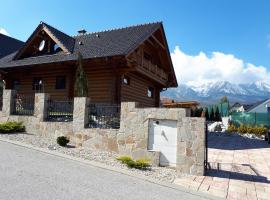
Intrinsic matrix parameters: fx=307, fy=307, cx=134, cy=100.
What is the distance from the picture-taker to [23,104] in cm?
1570

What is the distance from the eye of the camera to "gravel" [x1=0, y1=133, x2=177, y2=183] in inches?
376

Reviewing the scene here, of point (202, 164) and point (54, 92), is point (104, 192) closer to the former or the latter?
point (202, 164)

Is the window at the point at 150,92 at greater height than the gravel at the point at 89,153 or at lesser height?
greater

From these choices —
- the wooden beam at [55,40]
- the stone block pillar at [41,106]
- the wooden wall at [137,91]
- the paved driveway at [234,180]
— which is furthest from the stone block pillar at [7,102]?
the paved driveway at [234,180]

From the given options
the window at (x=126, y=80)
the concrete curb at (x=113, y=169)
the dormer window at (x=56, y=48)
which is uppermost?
the dormer window at (x=56, y=48)

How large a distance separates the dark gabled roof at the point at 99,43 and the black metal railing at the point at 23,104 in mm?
4675

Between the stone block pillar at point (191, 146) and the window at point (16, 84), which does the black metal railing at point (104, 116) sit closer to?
the stone block pillar at point (191, 146)

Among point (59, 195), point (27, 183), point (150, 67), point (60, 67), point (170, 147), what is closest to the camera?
point (59, 195)

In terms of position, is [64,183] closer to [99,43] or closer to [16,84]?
[99,43]

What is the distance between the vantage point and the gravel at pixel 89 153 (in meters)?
9.54

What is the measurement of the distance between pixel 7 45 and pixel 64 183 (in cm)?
2529

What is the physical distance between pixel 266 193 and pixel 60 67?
54.2 ft

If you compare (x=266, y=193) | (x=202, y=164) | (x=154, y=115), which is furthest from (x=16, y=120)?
(x=266, y=193)

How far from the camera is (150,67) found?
22938 mm
